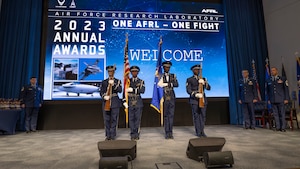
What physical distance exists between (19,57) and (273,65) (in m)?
7.67

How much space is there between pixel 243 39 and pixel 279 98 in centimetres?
260

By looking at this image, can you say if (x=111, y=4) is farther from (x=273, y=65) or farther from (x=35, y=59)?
(x=273, y=65)

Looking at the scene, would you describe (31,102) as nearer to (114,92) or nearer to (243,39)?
(114,92)

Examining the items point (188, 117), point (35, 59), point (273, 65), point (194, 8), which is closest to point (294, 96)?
point (273, 65)

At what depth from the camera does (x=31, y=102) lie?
489 cm

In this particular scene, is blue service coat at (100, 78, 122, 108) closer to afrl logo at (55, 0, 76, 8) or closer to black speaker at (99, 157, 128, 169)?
black speaker at (99, 157, 128, 169)

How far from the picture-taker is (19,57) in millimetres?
5438

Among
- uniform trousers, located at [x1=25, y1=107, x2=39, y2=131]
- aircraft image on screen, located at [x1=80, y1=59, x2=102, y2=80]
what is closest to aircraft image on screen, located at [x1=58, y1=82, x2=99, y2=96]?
aircraft image on screen, located at [x1=80, y1=59, x2=102, y2=80]

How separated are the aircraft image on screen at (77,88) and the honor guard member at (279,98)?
4.51m


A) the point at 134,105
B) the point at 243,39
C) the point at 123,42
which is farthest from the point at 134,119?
the point at 243,39

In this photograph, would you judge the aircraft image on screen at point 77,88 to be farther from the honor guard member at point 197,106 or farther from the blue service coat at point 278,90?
the blue service coat at point 278,90

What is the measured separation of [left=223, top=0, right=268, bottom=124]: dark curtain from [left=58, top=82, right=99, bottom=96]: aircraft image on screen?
415 centimetres

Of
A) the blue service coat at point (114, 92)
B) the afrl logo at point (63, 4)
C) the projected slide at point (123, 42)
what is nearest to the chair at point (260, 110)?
the projected slide at point (123, 42)

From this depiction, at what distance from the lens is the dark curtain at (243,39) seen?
6.16 meters
